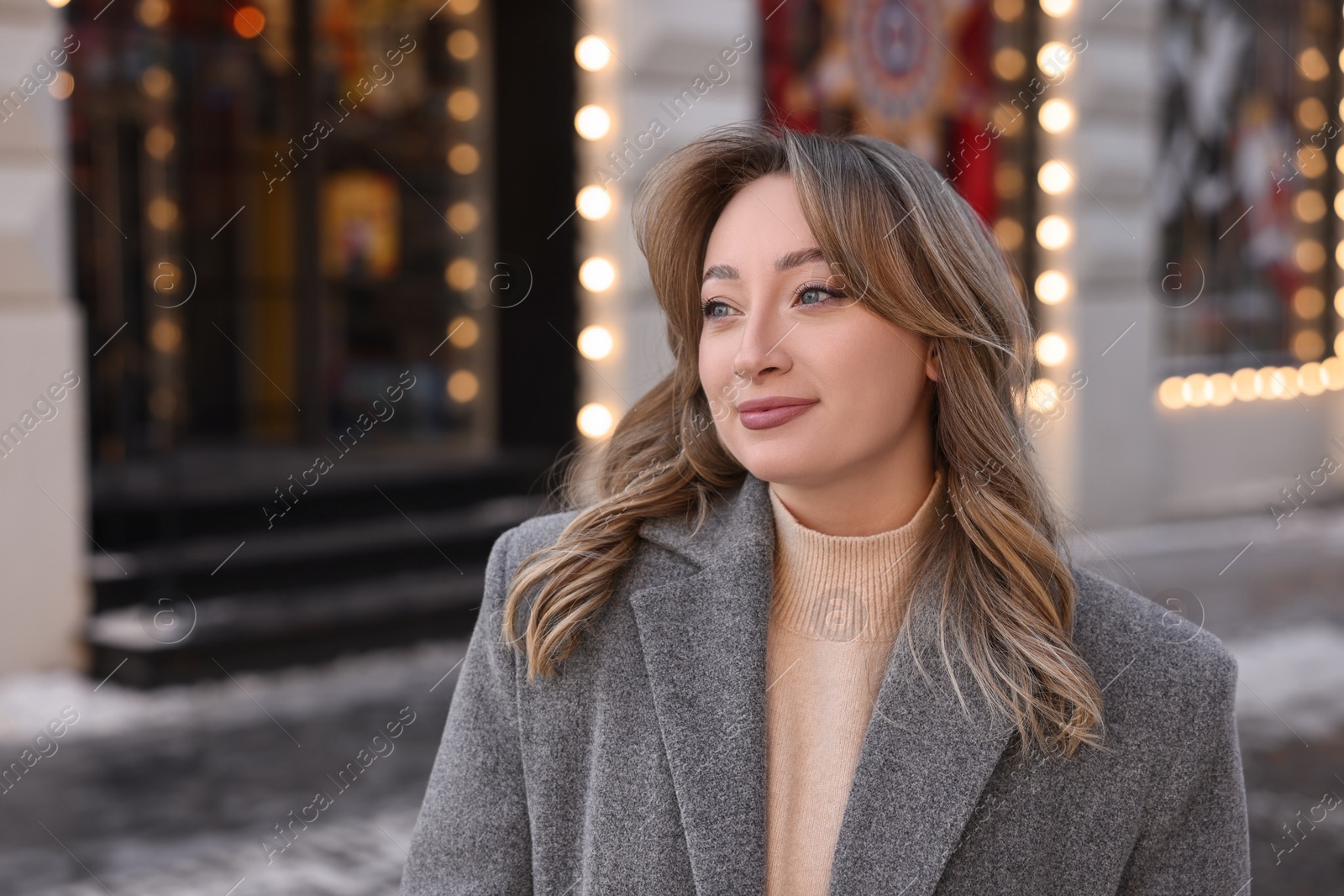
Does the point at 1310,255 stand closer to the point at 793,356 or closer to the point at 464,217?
the point at 464,217

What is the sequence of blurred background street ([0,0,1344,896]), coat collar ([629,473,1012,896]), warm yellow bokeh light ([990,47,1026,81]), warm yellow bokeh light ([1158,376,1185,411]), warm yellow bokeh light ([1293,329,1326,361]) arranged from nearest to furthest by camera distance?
coat collar ([629,473,1012,896]), blurred background street ([0,0,1344,896]), warm yellow bokeh light ([990,47,1026,81]), warm yellow bokeh light ([1158,376,1185,411]), warm yellow bokeh light ([1293,329,1326,361])

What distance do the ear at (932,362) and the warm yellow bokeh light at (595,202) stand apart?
19.1 ft

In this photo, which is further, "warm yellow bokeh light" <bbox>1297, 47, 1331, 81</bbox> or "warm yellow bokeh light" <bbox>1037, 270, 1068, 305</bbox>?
"warm yellow bokeh light" <bbox>1297, 47, 1331, 81</bbox>

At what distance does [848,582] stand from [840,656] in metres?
0.10

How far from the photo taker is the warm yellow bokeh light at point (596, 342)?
7.71 meters

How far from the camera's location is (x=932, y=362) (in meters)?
1.92

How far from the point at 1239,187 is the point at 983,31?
348 centimetres

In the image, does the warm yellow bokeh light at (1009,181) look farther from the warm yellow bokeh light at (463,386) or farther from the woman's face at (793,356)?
the woman's face at (793,356)

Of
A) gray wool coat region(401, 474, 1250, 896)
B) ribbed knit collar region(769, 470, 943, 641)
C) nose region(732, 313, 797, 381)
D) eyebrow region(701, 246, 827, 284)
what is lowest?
gray wool coat region(401, 474, 1250, 896)

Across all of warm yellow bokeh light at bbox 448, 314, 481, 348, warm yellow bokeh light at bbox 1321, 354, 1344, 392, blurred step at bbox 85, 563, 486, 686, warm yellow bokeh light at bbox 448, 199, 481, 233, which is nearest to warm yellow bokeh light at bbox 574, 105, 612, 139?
warm yellow bokeh light at bbox 448, 199, 481, 233

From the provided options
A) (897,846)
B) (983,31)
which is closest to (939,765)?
(897,846)

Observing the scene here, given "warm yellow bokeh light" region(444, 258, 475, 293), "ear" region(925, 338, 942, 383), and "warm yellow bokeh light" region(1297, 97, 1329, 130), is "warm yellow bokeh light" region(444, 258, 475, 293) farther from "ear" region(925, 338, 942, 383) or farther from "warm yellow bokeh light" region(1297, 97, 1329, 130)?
"warm yellow bokeh light" region(1297, 97, 1329, 130)

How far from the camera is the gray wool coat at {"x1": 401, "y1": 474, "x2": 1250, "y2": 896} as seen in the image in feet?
5.65
